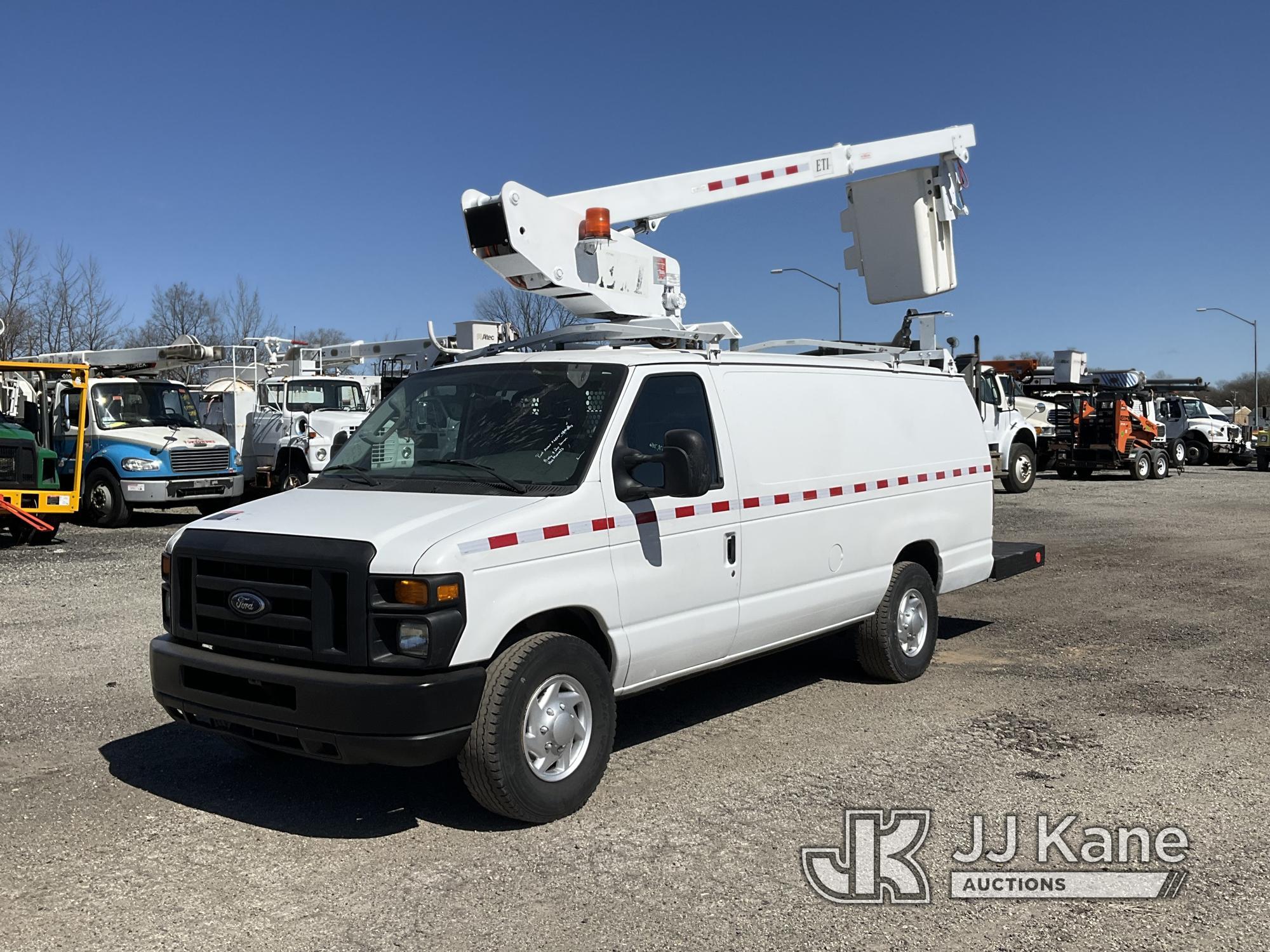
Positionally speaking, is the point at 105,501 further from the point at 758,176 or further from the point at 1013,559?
the point at 1013,559

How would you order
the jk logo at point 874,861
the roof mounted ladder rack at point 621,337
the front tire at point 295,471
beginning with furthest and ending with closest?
the front tire at point 295,471, the roof mounted ladder rack at point 621,337, the jk logo at point 874,861

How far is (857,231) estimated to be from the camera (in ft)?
34.9

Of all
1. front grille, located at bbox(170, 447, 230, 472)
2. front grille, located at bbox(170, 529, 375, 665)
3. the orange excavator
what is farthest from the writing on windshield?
the orange excavator

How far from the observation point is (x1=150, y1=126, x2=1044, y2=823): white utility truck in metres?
4.60

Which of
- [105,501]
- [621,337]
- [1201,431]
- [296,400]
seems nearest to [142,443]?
[105,501]

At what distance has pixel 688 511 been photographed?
5660mm

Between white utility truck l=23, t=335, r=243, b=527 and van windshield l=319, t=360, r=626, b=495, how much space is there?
12.5 m

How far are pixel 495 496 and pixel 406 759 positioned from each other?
Result: 1.20m

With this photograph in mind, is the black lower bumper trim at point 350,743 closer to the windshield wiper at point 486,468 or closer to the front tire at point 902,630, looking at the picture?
the windshield wiper at point 486,468

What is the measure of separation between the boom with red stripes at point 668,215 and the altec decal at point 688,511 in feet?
4.45

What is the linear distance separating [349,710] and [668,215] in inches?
259

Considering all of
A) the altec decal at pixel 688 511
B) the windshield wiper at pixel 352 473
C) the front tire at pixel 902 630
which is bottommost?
the front tire at pixel 902 630

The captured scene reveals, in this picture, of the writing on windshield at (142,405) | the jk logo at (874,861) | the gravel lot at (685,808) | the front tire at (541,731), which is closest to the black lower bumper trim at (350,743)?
the front tire at (541,731)

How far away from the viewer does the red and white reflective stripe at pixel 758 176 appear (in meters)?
10.5
